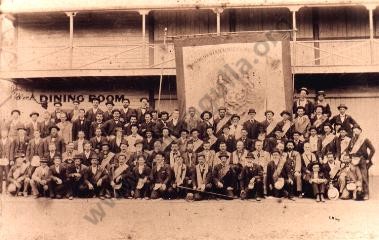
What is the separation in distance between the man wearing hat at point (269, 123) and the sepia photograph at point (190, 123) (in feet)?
0.11

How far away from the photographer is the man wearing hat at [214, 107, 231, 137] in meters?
9.72

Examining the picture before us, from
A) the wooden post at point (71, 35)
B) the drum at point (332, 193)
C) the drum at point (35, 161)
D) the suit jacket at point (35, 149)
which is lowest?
the drum at point (332, 193)

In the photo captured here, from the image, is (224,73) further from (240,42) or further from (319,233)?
(319,233)

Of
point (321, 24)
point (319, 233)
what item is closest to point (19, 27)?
point (321, 24)

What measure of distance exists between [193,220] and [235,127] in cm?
228

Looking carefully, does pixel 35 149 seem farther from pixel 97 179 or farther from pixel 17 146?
pixel 97 179

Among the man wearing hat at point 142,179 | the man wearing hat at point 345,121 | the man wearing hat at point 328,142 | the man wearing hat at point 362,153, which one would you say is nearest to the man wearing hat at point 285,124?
the man wearing hat at point 328,142

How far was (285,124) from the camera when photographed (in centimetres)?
959

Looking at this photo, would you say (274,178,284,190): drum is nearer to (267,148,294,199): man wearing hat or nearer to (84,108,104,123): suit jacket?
(267,148,294,199): man wearing hat

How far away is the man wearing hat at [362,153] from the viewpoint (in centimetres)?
898

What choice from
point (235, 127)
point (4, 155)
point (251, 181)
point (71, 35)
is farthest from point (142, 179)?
point (71, 35)

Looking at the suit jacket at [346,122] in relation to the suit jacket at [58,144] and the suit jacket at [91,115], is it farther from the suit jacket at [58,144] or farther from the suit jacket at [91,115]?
the suit jacket at [58,144]

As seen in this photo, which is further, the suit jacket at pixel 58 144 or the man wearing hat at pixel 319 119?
the suit jacket at pixel 58 144

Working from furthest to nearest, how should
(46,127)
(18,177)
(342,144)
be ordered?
(46,127), (18,177), (342,144)
